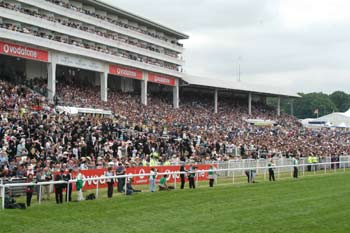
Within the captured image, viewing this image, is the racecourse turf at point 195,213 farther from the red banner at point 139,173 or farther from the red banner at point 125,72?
the red banner at point 125,72

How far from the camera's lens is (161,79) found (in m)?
63.6

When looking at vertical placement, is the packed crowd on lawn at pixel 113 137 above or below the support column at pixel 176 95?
below

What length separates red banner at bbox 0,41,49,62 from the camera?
131 ft

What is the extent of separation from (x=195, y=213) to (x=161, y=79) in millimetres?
47359

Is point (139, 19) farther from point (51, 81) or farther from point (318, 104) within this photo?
point (318, 104)

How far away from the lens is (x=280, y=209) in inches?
702

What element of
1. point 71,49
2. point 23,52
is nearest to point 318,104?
point 71,49

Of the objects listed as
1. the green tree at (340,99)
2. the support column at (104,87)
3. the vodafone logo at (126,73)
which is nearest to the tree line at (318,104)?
the green tree at (340,99)

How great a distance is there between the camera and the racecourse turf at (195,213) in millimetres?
14164

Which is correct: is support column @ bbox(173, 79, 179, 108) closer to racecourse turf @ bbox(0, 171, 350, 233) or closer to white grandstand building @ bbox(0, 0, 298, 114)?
white grandstand building @ bbox(0, 0, 298, 114)

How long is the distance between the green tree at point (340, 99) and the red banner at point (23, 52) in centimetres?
14014

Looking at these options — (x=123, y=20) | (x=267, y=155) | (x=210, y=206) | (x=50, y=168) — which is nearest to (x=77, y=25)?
(x=123, y=20)

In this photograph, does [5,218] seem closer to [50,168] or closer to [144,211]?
[144,211]

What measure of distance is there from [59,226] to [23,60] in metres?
35.4
